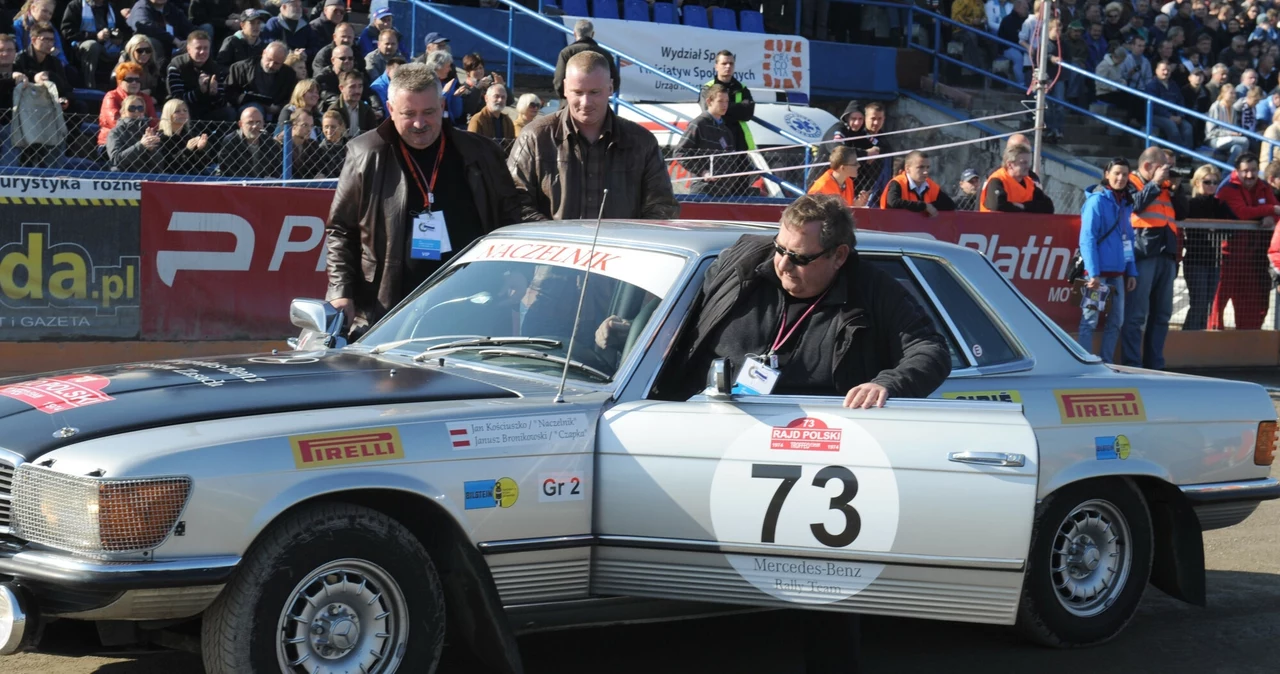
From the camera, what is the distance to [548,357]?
485cm

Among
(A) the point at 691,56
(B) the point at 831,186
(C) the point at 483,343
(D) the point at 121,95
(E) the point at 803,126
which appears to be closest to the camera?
(C) the point at 483,343

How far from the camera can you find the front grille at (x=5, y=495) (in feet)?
13.1

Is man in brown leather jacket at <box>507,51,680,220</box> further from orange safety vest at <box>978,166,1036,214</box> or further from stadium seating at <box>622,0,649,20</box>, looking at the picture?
stadium seating at <box>622,0,649,20</box>

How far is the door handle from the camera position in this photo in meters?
4.26

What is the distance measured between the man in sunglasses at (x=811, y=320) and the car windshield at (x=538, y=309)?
222 millimetres

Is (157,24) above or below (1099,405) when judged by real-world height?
above

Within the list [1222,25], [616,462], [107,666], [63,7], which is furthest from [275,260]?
[1222,25]

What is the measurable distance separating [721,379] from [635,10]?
17.4m

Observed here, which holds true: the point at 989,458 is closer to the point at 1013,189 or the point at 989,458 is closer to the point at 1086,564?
the point at 1086,564

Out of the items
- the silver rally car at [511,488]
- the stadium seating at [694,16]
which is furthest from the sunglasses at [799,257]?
the stadium seating at [694,16]

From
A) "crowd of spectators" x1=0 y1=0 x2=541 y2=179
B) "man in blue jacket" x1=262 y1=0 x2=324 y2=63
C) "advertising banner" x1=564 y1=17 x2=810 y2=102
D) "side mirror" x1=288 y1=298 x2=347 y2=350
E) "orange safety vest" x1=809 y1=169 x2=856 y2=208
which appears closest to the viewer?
"side mirror" x1=288 y1=298 x2=347 y2=350

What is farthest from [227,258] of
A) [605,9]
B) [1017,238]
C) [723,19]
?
A: [723,19]

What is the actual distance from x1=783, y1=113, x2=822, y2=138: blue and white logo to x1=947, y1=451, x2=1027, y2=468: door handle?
1424 centimetres

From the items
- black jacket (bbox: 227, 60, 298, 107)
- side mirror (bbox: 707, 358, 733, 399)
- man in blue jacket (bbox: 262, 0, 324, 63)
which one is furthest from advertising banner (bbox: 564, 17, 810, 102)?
side mirror (bbox: 707, 358, 733, 399)
